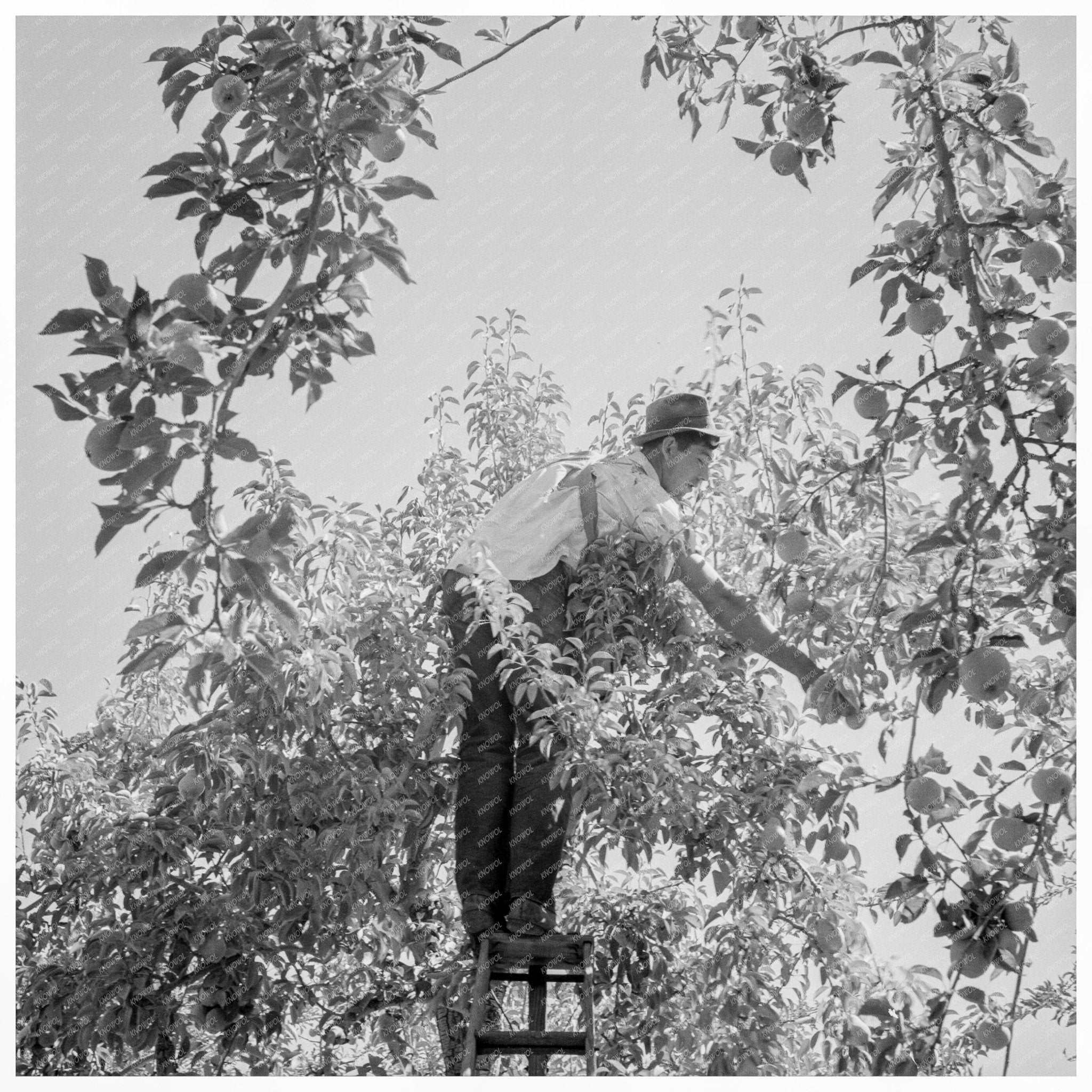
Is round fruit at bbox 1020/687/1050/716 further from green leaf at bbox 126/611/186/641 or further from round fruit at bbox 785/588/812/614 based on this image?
green leaf at bbox 126/611/186/641

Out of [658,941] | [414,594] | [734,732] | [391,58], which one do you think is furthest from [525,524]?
[391,58]

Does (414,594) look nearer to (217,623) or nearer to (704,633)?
(704,633)

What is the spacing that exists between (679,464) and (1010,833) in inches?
67.5

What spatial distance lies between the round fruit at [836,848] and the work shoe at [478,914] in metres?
0.87

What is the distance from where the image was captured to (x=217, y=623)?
148cm

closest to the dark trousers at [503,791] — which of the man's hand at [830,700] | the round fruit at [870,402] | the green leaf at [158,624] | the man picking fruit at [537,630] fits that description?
the man picking fruit at [537,630]

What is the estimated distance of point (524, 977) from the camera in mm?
2895

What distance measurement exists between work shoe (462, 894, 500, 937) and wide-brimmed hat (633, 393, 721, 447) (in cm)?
136

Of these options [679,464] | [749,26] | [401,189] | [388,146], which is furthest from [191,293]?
[679,464]

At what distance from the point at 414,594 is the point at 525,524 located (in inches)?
14.4

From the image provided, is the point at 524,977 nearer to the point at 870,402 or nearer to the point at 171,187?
the point at 870,402

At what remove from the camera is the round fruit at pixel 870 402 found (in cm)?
218

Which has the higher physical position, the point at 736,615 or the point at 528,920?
the point at 736,615

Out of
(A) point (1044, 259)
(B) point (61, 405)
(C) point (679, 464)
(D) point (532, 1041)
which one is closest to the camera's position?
(B) point (61, 405)
